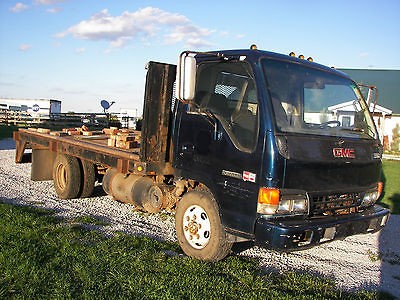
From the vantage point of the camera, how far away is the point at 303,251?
255 inches

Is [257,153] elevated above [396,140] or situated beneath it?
situated beneath

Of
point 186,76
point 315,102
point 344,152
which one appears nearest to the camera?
point 186,76

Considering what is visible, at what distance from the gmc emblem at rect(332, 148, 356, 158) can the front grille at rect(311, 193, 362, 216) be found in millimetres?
458

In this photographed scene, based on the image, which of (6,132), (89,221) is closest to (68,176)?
(89,221)

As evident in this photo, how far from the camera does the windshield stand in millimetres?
5035

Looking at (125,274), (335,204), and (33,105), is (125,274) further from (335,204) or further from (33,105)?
(33,105)

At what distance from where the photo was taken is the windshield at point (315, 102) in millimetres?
5035

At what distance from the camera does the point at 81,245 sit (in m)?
5.73

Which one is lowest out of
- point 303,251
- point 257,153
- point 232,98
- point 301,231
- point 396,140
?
point 303,251

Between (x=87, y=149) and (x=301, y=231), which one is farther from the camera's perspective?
(x=87, y=149)

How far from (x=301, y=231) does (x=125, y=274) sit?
74.8 inches

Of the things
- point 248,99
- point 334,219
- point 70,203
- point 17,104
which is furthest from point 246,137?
point 17,104

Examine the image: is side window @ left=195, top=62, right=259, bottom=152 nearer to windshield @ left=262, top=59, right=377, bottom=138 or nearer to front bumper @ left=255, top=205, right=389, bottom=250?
windshield @ left=262, top=59, right=377, bottom=138

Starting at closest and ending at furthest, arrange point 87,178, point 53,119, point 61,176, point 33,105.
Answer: point 87,178
point 61,176
point 53,119
point 33,105
